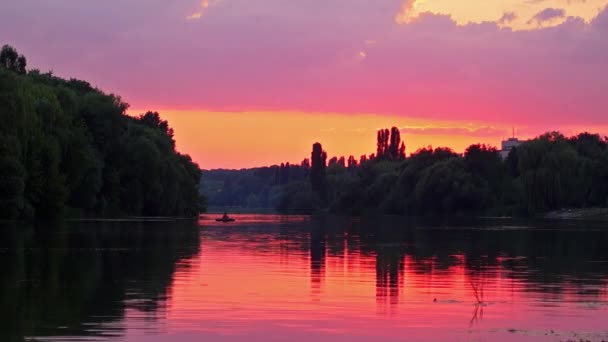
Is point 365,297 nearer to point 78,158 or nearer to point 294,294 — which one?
point 294,294

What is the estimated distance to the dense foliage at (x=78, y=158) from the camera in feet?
282

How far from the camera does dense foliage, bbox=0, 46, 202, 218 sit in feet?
282

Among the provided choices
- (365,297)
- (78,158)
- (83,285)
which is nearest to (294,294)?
(365,297)

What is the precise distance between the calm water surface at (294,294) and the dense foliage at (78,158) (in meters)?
34.3

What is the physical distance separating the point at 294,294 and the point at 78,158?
71676 mm

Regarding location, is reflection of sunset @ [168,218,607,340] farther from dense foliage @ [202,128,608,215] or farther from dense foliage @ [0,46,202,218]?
dense foliage @ [202,128,608,215]

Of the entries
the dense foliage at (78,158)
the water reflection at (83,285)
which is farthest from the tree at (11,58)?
the water reflection at (83,285)

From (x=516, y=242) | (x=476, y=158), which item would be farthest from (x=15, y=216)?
(x=476, y=158)

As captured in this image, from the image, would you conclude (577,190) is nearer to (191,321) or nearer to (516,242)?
(516,242)

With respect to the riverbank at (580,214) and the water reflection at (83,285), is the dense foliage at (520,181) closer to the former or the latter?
the riverbank at (580,214)

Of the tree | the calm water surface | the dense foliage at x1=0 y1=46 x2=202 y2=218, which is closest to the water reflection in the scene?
the calm water surface

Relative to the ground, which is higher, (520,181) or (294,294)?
(520,181)

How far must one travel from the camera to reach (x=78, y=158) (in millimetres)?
98562

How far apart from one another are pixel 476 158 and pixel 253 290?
167378 mm
